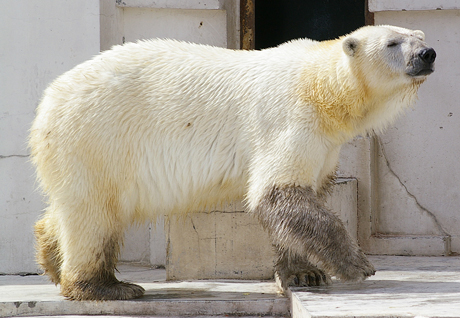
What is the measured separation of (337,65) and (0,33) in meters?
3.21

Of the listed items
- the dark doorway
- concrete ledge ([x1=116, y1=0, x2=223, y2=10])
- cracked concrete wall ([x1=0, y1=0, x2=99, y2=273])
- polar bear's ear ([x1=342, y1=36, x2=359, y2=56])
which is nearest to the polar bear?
polar bear's ear ([x1=342, y1=36, x2=359, y2=56])

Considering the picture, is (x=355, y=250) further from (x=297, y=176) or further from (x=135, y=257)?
(x=135, y=257)

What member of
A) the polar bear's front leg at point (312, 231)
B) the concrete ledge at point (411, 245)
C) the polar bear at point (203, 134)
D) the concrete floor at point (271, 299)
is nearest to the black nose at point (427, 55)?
the polar bear at point (203, 134)

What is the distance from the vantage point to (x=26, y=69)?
557 centimetres

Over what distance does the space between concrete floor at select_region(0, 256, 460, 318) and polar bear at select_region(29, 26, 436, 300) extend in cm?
14

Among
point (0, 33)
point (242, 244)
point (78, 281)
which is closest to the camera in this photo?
point (78, 281)

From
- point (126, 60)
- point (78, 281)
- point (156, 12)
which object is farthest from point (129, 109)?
point (156, 12)

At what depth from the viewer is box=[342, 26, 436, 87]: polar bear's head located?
141 inches

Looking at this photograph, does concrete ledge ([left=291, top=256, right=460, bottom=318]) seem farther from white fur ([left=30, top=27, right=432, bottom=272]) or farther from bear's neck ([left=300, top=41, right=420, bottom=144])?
bear's neck ([left=300, top=41, right=420, bottom=144])

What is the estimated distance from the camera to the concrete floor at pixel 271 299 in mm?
3229

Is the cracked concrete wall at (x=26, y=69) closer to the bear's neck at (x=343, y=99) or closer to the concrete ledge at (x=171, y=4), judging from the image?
the concrete ledge at (x=171, y=4)

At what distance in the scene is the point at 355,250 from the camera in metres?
3.66

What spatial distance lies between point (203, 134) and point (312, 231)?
931 millimetres

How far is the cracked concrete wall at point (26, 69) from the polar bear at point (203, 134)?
4.66ft
